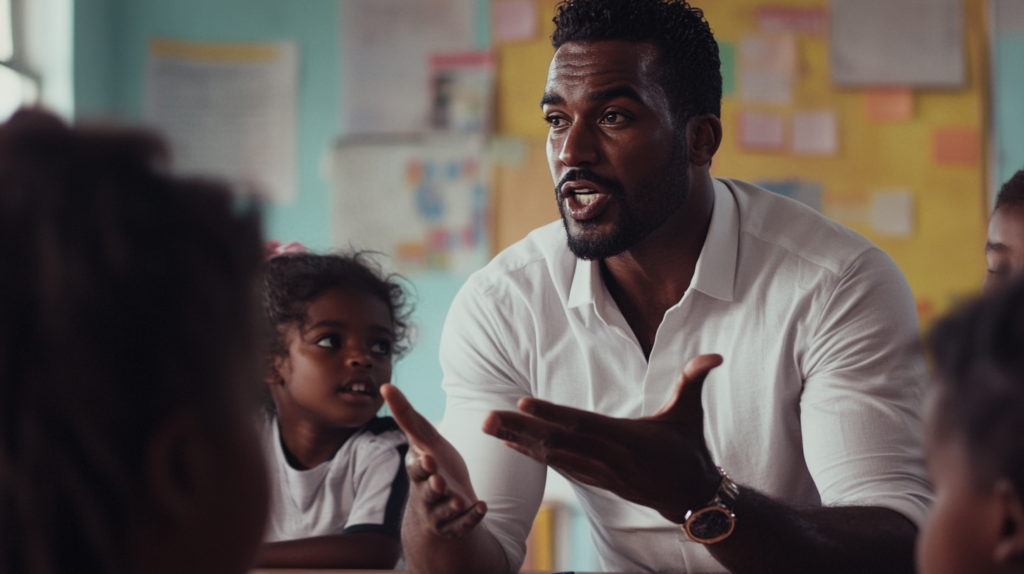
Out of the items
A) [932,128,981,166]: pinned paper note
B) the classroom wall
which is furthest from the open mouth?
[932,128,981,166]: pinned paper note

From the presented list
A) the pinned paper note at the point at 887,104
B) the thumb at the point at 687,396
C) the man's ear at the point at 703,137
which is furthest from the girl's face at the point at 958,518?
the pinned paper note at the point at 887,104

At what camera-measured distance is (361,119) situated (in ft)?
10.4

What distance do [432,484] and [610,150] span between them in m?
0.70

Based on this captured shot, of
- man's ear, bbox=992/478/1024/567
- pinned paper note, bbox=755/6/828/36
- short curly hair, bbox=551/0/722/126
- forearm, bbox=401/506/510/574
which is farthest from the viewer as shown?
pinned paper note, bbox=755/6/828/36

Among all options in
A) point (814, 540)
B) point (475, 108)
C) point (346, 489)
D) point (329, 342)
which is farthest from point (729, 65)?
point (814, 540)

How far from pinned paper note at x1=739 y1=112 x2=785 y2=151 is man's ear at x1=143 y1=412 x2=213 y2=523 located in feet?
8.84

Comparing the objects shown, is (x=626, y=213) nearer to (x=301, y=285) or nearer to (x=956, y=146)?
(x=301, y=285)

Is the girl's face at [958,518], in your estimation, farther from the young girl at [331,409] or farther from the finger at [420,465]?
the young girl at [331,409]

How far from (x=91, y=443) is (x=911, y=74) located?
118 inches

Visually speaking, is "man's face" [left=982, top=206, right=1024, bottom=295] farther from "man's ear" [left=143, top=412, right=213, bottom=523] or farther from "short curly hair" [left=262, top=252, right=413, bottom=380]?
"man's ear" [left=143, top=412, right=213, bottom=523]

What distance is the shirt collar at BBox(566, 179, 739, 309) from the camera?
145cm

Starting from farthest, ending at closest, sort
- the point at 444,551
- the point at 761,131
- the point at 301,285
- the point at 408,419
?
the point at 761,131 < the point at 301,285 < the point at 444,551 < the point at 408,419

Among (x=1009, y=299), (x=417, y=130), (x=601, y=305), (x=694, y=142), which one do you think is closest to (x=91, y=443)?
(x=1009, y=299)

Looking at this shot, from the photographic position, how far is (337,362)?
64.4 inches
